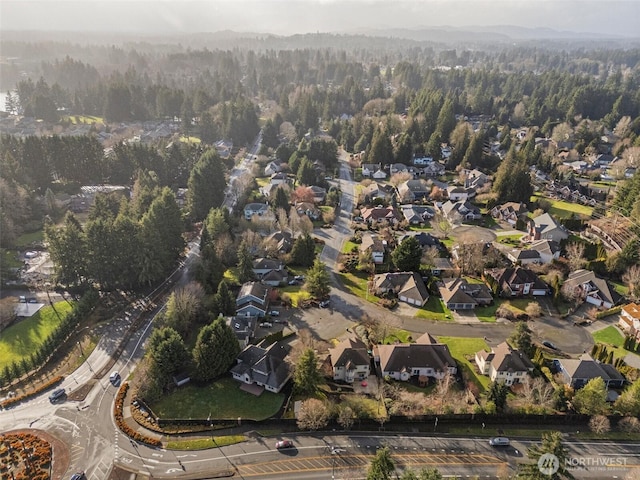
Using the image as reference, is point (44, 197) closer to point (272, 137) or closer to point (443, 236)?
point (272, 137)

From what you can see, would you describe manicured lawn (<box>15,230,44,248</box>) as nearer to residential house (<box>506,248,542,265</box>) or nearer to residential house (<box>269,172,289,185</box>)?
residential house (<box>269,172,289,185</box>)

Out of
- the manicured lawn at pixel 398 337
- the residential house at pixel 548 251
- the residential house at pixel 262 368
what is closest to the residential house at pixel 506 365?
the manicured lawn at pixel 398 337

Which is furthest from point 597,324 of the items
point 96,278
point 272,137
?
point 272,137

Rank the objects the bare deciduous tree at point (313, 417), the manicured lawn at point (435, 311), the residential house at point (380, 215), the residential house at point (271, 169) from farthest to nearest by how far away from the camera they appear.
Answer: the residential house at point (271, 169) → the residential house at point (380, 215) → the manicured lawn at point (435, 311) → the bare deciduous tree at point (313, 417)

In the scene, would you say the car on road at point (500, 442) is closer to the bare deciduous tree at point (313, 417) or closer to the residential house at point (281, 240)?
the bare deciduous tree at point (313, 417)

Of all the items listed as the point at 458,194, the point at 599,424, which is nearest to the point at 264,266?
the point at 599,424

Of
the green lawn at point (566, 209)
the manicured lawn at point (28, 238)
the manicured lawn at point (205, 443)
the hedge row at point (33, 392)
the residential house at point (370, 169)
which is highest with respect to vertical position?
the residential house at point (370, 169)
